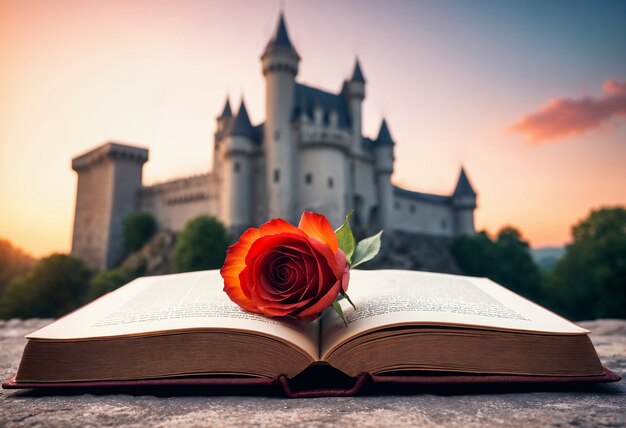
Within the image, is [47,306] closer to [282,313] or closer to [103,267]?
[103,267]

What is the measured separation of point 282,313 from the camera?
63.0 inches

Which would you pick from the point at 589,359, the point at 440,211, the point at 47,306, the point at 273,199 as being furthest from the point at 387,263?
the point at 589,359

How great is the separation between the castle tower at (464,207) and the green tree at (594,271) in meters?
14.7

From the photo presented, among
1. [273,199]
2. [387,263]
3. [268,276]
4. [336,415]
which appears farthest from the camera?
[387,263]

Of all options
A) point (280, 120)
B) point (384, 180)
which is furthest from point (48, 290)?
point (384, 180)

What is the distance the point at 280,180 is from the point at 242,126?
17.5 feet

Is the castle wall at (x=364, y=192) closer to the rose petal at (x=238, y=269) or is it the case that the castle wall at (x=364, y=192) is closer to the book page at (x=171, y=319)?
the book page at (x=171, y=319)

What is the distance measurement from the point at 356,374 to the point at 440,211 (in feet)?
140

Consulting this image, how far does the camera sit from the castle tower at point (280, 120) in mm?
30109

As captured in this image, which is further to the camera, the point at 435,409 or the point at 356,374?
the point at 356,374

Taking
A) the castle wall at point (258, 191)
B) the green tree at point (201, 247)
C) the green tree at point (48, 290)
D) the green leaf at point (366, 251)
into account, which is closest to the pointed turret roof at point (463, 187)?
the castle wall at point (258, 191)

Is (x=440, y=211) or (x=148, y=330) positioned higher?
(x=440, y=211)

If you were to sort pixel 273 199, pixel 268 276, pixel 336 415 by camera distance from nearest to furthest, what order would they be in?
pixel 336 415 < pixel 268 276 < pixel 273 199

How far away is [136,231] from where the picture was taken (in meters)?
35.7
